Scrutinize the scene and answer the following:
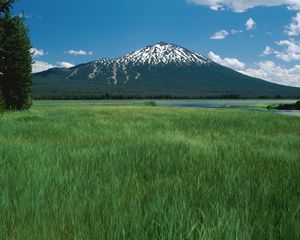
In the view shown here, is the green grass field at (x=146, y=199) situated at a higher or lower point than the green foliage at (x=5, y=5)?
lower

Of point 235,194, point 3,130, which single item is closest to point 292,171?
point 235,194

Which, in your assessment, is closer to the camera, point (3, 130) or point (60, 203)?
point (60, 203)

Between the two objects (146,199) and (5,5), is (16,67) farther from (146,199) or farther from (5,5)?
(146,199)

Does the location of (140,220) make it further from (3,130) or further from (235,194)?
(3,130)

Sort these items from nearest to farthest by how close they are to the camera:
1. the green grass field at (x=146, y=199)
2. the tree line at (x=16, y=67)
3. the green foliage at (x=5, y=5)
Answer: the green grass field at (x=146, y=199)
the green foliage at (x=5, y=5)
the tree line at (x=16, y=67)

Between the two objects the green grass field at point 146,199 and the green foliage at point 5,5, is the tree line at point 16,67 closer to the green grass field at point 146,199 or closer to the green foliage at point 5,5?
the green foliage at point 5,5

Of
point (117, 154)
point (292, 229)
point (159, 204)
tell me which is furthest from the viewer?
point (117, 154)

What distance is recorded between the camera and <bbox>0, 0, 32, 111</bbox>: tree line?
3556cm

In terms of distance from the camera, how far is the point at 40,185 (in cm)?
464

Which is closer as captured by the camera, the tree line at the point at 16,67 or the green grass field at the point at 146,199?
the green grass field at the point at 146,199

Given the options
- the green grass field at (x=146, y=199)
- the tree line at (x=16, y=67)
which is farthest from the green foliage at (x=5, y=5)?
the green grass field at (x=146, y=199)

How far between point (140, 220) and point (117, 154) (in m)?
4.00

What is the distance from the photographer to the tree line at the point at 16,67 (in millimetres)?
35562

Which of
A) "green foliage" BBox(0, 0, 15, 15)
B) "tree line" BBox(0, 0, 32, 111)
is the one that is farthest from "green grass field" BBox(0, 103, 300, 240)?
"tree line" BBox(0, 0, 32, 111)
